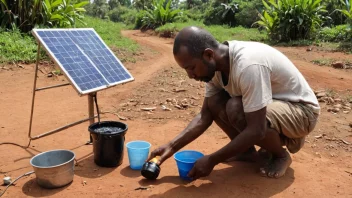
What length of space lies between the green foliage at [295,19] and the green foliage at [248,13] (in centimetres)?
612

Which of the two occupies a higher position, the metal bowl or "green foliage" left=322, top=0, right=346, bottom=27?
"green foliage" left=322, top=0, right=346, bottom=27

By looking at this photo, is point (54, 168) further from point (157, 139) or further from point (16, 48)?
point (16, 48)

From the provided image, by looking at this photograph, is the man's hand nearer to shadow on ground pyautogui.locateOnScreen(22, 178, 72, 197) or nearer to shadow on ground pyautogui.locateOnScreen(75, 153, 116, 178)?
shadow on ground pyautogui.locateOnScreen(75, 153, 116, 178)

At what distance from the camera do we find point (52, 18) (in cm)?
831

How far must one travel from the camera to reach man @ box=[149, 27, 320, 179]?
2.32 meters

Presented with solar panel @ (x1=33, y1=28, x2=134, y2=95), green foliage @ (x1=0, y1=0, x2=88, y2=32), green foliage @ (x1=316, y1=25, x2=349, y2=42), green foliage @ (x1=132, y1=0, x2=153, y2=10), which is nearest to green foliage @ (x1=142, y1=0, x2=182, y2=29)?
green foliage @ (x1=316, y1=25, x2=349, y2=42)

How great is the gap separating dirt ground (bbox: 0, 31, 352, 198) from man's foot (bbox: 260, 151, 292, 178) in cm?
5

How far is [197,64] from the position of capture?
2.37m

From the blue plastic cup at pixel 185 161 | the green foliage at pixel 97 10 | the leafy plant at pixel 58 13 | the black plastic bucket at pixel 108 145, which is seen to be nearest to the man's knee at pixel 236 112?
the blue plastic cup at pixel 185 161

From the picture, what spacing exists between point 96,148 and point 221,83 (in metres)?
1.27

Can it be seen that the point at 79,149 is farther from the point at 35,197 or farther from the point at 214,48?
the point at 214,48

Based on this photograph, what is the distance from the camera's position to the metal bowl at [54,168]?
256 cm

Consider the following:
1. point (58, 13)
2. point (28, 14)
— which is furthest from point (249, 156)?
point (58, 13)

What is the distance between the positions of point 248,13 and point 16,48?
42.5ft
